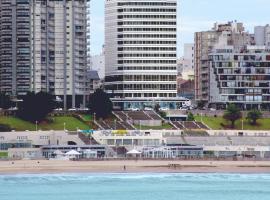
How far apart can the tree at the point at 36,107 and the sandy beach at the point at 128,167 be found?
123 ft

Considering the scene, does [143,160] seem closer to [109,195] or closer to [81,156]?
[81,156]

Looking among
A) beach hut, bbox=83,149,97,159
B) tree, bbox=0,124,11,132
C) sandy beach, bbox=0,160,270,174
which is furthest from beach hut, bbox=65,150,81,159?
tree, bbox=0,124,11,132

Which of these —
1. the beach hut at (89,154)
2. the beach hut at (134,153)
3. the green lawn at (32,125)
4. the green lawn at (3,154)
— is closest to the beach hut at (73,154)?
the beach hut at (89,154)

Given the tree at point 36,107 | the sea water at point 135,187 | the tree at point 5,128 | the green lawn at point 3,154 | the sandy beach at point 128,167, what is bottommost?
the sea water at point 135,187

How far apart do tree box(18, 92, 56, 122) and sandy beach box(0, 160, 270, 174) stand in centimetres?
3735

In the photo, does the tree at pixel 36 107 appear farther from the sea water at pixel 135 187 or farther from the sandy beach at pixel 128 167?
the sea water at pixel 135 187

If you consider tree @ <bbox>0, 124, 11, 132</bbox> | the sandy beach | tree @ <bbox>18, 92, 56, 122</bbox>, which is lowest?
the sandy beach

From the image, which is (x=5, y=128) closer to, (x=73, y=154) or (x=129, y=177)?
(x=73, y=154)

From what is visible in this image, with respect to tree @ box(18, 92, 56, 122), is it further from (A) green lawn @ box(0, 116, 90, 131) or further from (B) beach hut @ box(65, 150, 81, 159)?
(B) beach hut @ box(65, 150, 81, 159)

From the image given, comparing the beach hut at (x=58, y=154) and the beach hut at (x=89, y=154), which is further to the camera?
the beach hut at (x=89, y=154)

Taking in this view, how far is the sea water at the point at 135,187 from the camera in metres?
122

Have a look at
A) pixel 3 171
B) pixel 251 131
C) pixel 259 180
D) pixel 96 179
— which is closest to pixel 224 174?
pixel 259 180

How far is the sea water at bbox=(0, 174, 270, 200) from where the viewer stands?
122 m

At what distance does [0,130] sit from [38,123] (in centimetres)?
896
